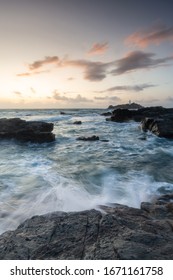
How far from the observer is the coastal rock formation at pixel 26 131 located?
19609 mm

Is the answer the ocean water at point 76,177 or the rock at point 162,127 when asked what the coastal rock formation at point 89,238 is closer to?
the ocean water at point 76,177

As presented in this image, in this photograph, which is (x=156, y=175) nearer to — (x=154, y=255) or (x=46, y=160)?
(x=46, y=160)

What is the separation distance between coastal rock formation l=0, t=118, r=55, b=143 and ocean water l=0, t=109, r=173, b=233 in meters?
2.28

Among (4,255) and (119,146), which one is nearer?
(4,255)

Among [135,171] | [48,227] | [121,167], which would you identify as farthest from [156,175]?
[48,227]

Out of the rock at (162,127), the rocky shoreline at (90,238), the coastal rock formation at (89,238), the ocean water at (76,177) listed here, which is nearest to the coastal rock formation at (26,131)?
the ocean water at (76,177)

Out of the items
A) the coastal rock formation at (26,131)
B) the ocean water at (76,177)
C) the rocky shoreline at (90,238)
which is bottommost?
the ocean water at (76,177)

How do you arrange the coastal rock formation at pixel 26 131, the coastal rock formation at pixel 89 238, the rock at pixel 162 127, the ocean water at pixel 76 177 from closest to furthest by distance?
the coastal rock formation at pixel 89 238
the ocean water at pixel 76 177
the coastal rock formation at pixel 26 131
the rock at pixel 162 127

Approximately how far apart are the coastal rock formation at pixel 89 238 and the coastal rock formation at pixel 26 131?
15269 millimetres

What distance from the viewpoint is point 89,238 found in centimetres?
385

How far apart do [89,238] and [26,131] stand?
17.1m

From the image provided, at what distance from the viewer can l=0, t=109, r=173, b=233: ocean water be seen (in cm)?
756

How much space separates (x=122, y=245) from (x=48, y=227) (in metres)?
1.39

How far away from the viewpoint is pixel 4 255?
11.7ft
